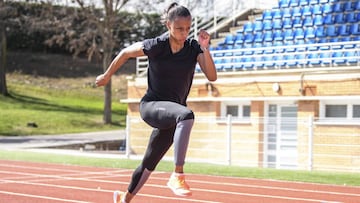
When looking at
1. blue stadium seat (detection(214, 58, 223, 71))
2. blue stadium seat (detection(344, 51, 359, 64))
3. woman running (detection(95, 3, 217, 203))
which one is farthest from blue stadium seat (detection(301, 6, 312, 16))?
woman running (detection(95, 3, 217, 203))

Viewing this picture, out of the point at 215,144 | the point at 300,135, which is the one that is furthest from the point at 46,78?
the point at 300,135

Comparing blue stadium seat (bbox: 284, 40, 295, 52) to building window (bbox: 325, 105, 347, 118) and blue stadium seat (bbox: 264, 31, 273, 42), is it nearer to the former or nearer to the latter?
blue stadium seat (bbox: 264, 31, 273, 42)

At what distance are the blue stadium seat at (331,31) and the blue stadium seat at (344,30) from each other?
0.15 metres

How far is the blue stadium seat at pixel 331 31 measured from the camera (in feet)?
74.0

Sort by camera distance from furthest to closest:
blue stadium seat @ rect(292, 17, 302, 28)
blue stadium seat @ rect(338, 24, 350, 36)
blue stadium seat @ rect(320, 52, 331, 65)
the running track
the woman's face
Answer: blue stadium seat @ rect(292, 17, 302, 28), blue stadium seat @ rect(338, 24, 350, 36), blue stadium seat @ rect(320, 52, 331, 65), the running track, the woman's face

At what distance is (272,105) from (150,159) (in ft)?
50.6

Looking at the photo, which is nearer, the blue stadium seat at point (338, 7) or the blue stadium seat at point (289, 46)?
the blue stadium seat at point (289, 46)

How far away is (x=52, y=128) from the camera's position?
37750 mm

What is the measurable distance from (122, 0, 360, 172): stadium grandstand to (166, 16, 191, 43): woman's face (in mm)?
11857

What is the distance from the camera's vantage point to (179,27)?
6.64 m

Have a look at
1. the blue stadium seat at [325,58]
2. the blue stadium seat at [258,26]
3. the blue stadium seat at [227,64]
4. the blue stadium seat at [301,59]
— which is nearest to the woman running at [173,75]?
the blue stadium seat at [325,58]

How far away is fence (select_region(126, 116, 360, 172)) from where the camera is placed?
1909 centimetres

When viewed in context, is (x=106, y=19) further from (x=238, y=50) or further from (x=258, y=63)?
(x=258, y=63)

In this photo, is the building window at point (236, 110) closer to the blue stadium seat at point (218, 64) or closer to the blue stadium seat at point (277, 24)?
the blue stadium seat at point (218, 64)
